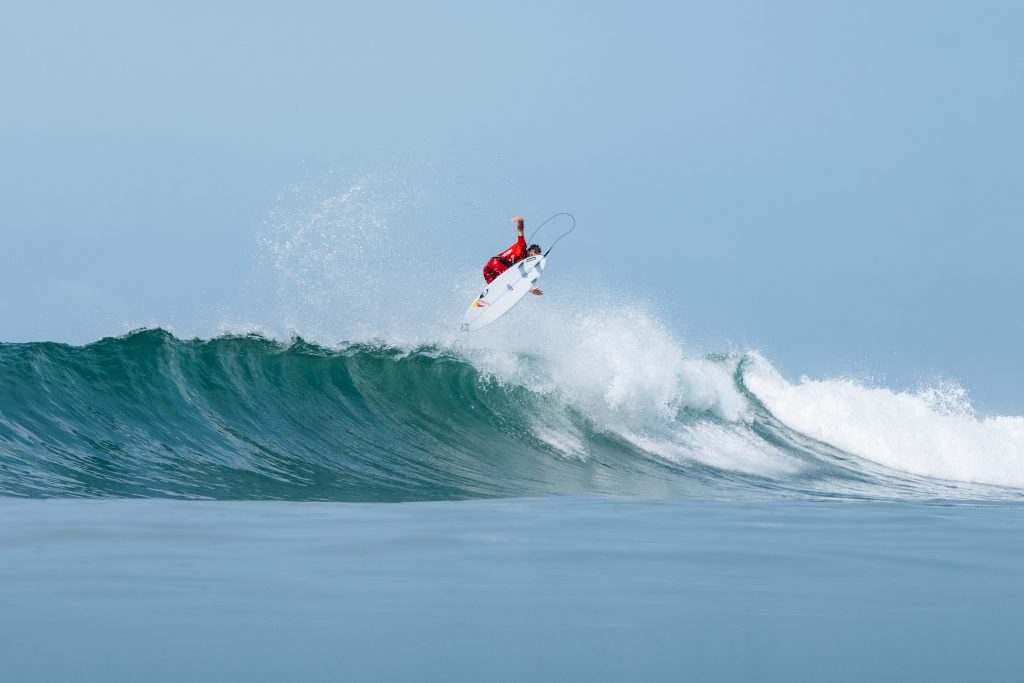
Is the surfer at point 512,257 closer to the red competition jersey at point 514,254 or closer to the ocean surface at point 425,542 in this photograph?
the red competition jersey at point 514,254

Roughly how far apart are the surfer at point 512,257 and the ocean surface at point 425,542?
1.69m

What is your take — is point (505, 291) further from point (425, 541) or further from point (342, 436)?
point (425, 541)

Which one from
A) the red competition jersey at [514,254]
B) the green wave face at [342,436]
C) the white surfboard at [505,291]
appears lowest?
the green wave face at [342,436]

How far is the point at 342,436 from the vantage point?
1180 cm

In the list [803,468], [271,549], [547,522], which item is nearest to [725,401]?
[803,468]

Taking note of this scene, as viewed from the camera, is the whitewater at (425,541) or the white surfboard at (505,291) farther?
the white surfboard at (505,291)

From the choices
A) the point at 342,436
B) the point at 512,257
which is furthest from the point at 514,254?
the point at 342,436

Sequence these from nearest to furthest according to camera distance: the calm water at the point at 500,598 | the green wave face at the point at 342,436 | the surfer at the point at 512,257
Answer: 1. the calm water at the point at 500,598
2. the green wave face at the point at 342,436
3. the surfer at the point at 512,257

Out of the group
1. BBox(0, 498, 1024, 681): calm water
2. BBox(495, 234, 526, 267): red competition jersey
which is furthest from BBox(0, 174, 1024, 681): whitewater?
BBox(495, 234, 526, 267): red competition jersey

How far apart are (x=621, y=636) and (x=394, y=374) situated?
36.7 ft

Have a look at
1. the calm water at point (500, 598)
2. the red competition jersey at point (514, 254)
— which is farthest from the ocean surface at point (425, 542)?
the red competition jersey at point (514, 254)

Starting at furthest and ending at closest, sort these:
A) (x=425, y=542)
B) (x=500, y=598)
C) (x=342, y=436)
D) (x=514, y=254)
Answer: (x=514, y=254), (x=342, y=436), (x=425, y=542), (x=500, y=598)

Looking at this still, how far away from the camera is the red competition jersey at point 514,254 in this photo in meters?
14.2

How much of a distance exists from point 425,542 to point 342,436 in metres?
7.00
